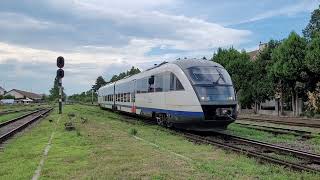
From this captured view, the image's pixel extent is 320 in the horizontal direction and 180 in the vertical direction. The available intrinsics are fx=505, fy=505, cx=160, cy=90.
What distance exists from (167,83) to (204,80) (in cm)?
297

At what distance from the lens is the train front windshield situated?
67.0 ft

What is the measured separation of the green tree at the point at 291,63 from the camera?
159 feet

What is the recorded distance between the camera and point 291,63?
48.9 meters

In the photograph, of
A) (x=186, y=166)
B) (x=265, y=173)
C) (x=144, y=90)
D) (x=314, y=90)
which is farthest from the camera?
(x=314, y=90)

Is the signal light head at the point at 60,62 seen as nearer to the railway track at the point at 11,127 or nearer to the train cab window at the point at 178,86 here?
the railway track at the point at 11,127

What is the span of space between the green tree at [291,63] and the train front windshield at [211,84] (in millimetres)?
28185

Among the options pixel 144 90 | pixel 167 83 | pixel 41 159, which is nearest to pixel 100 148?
pixel 41 159

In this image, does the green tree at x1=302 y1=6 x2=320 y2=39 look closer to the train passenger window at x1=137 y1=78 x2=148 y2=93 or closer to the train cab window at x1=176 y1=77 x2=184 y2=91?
the train passenger window at x1=137 y1=78 x2=148 y2=93

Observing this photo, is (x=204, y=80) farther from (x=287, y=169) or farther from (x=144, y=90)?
(x=287, y=169)

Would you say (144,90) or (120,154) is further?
(144,90)

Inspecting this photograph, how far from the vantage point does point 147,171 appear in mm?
10578

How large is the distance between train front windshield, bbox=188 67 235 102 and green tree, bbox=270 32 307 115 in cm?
2818

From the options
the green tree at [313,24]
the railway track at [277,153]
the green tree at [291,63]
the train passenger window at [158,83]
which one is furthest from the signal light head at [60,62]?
the green tree at [313,24]

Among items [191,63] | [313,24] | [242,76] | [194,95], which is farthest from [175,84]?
[313,24]
